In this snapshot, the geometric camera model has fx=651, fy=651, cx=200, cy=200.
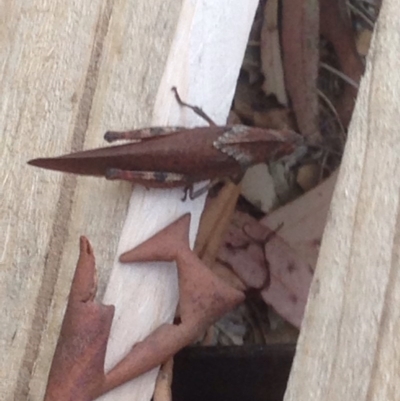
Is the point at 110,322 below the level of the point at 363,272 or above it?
below

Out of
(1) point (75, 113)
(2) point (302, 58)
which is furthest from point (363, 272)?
(2) point (302, 58)

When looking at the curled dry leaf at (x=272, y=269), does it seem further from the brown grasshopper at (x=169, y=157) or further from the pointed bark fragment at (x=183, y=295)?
the pointed bark fragment at (x=183, y=295)

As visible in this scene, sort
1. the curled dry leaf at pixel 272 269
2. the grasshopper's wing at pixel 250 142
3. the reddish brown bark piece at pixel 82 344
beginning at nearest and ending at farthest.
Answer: the reddish brown bark piece at pixel 82 344
the grasshopper's wing at pixel 250 142
the curled dry leaf at pixel 272 269

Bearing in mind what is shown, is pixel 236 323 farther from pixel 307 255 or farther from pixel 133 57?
pixel 133 57

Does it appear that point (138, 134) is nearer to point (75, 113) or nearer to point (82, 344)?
point (75, 113)

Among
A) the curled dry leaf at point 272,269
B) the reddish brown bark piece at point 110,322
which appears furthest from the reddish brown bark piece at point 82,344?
the curled dry leaf at point 272,269

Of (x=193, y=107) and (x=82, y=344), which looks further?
(x=193, y=107)

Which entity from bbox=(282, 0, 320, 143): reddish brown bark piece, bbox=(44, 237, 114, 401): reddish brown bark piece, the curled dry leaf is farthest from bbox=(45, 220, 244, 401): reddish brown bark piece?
bbox=(282, 0, 320, 143): reddish brown bark piece
